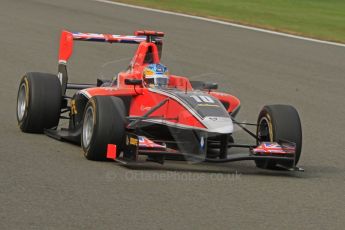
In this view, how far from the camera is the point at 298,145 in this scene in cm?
912

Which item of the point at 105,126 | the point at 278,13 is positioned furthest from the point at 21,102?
the point at 278,13

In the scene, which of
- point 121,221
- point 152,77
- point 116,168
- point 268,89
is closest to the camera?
point 121,221

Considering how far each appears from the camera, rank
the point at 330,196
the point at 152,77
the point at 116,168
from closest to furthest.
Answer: the point at 330,196, the point at 116,168, the point at 152,77

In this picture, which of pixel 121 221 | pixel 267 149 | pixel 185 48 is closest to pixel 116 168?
pixel 267 149

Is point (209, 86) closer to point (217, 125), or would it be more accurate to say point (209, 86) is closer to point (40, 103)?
point (217, 125)

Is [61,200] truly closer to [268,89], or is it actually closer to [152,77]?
[152,77]

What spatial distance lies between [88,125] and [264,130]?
65.2 inches

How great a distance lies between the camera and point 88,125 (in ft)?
30.5

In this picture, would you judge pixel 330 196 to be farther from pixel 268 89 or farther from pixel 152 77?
pixel 268 89

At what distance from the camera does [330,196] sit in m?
8.17

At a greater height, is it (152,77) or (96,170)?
(152,77)

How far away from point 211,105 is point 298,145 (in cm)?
87

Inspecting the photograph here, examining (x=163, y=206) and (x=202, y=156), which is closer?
(x=163, y=206)

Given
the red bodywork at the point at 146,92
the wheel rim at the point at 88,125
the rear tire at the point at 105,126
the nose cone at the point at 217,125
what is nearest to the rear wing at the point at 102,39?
the red bodywork at the point at 146,92
